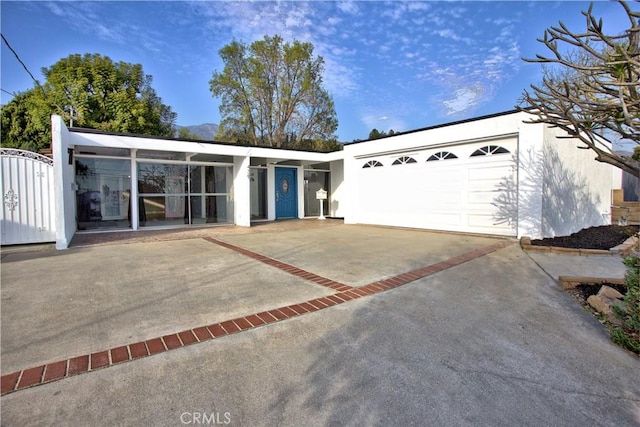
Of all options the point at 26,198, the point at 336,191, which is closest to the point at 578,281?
the point at 26,198

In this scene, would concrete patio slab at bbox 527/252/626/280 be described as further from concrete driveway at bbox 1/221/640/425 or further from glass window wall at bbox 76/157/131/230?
glass window wall at bbox 76/157/131/230

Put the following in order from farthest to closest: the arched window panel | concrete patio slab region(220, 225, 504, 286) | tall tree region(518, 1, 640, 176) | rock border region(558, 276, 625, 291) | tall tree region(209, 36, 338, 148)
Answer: tall tree region(209, 36, 338, 148)
the arched window panel
concrete patio slab region(220, 225, 504, 286)
rock border region(558, 276, 625, 291)
tall tree region(518, 1, 640, 176)

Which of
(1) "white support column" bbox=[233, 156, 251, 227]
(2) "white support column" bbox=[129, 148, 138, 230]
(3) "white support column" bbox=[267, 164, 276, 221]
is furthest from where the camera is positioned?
(3) "white support column" bbox=[267, 164, 276, 221]

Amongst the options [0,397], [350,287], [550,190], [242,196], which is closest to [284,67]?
[242,196]

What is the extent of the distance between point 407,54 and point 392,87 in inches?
198

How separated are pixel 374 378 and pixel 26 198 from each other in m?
9.36

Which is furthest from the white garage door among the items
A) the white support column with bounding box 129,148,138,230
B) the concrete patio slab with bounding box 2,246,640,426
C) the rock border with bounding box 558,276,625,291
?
the white support column with bounding box 129,148,138,230

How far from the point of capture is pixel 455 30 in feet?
33.6

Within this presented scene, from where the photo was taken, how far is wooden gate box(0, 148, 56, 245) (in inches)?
296

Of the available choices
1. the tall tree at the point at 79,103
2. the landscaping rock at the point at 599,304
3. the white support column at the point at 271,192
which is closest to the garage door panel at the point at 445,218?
Answer: the landscaping rock at the point at 599,304

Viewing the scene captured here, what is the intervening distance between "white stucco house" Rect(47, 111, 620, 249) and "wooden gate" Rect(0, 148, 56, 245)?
46cm

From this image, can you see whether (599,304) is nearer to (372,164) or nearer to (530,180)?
(530,180)

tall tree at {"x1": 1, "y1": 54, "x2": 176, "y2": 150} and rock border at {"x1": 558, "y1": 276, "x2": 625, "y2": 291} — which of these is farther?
tall tree at {"x1": 1, "y1": 54, "x2": 176, "y2": 150}

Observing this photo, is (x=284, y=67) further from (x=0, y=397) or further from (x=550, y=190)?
(x=0, y=397)
